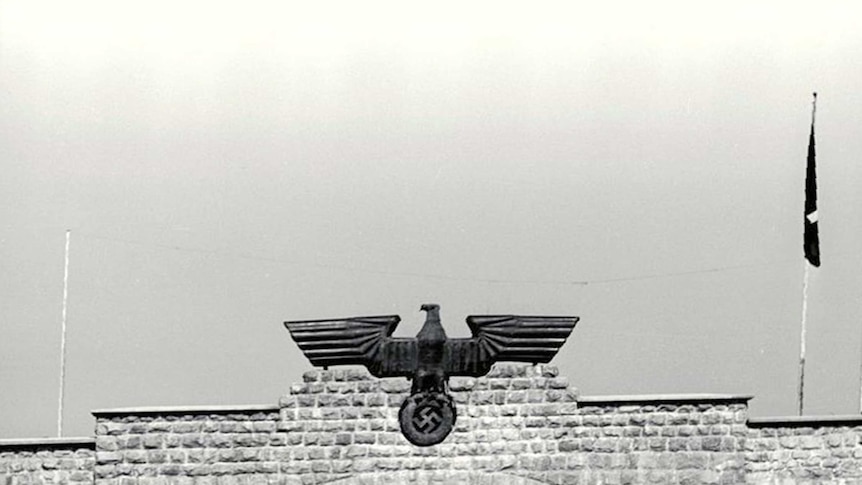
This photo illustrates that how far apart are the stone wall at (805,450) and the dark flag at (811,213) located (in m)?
3.08

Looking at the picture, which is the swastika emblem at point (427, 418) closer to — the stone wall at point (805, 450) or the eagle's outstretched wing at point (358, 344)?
the eagle's outstretched wing at point (358, 344)

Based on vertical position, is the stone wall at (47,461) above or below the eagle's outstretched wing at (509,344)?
below

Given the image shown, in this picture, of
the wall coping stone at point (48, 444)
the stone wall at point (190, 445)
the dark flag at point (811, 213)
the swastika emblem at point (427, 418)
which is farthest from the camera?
the dark flag at point (811, 213)

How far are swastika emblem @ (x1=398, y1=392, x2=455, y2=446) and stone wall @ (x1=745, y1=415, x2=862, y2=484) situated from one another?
146 inches

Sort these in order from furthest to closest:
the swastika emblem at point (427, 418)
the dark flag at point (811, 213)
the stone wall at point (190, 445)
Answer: the dark flag at point (811, 213), the stone wall at point (190, 445), the swastika emblem at point (427, 418)

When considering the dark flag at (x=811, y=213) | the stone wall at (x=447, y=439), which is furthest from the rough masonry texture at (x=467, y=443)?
the dark flag at (x=811, y=213)

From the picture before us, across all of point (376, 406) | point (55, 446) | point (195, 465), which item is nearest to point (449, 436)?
point (376, 406)

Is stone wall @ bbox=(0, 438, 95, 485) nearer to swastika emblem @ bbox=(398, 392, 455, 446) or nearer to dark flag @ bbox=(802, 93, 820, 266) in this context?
swastika emblem @ bbox=(398, 392, 455, 446)

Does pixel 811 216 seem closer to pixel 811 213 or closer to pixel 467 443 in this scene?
pixel 811 213

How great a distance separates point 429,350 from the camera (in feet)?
78.4

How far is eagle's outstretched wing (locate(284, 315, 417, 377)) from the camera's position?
2380cm

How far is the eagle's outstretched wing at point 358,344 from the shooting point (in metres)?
23.8

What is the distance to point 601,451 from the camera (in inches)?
945

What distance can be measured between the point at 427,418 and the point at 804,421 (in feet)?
15.2
